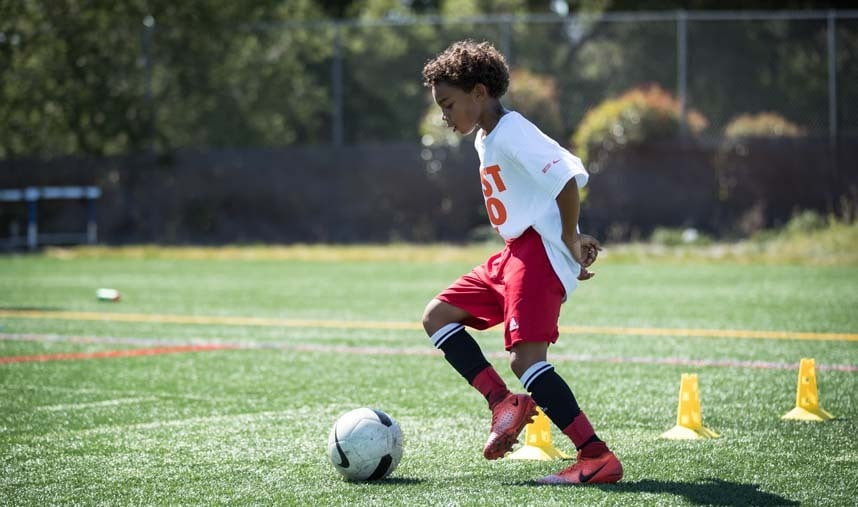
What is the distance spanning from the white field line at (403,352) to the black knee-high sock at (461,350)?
345cm

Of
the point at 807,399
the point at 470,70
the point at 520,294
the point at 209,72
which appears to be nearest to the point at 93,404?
the point at 520,294

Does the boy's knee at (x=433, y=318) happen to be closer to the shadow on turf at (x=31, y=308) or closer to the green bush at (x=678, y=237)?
the shadow on turf at (x=31, y=308)

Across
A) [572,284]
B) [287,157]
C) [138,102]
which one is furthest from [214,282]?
[572,284]

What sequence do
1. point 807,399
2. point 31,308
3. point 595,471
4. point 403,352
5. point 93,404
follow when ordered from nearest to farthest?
point 595,471 < point 807,399 < point 93,404 < point 403,352 < point 31,308

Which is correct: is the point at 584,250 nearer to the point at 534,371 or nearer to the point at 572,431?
the point at 534,371

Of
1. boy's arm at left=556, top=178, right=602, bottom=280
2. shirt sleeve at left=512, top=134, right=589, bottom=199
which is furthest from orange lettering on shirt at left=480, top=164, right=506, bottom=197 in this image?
boy's arm at left=556, top=178, right=602, bottom=280

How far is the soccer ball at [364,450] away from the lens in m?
4.64

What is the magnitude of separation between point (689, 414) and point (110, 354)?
4930 millimetres

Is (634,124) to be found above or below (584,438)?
above

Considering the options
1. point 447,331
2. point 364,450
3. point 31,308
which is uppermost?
point 447,331

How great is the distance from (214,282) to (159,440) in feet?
31.2

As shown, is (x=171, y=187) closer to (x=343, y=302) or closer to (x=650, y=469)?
(x=343, y=302)

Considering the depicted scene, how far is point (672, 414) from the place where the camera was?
20.2 ft

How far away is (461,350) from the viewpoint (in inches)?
192
